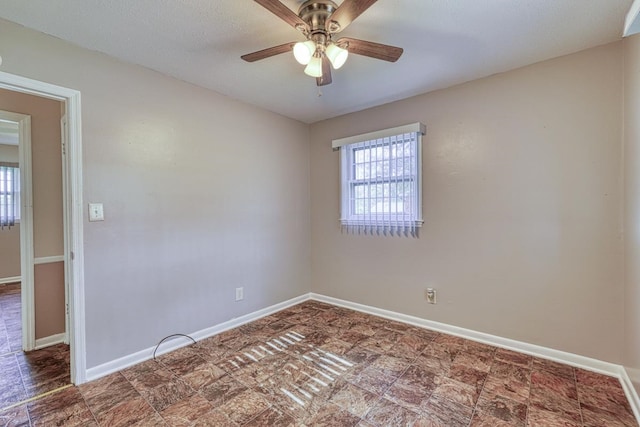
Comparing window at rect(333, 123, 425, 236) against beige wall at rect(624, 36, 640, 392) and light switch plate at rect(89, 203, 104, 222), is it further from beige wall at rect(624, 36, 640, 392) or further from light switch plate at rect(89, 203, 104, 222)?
light switch plate at rect(89, 203, 104, 222)

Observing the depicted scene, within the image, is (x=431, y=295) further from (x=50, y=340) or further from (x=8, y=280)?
(x=8, y=280)

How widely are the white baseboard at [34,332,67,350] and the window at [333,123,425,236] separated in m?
2.96

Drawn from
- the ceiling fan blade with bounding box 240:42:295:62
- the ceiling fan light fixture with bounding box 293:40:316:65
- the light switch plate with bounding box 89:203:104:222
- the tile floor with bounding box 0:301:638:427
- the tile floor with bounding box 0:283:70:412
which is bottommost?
the tile floor with bounding box 0:283:70:412

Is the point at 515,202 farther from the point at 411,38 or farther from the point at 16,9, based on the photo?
the point at 16,9

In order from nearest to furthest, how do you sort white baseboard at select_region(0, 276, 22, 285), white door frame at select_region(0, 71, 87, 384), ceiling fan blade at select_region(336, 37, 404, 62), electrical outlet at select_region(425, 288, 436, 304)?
ceiling fan blade at select_region(336, 37, 404, 62)
white door frame at select_region(0, 71, 87, 384)
electrical outlet at select_region(425, 288, 436, 304)
white baseboard at select_region(0, 276, 22, 285)

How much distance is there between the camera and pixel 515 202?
2.33m

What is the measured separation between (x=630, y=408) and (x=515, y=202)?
142 cm

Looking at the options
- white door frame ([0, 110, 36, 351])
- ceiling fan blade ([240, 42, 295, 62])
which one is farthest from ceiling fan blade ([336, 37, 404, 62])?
white door frame ([0, 110, 36, 351])

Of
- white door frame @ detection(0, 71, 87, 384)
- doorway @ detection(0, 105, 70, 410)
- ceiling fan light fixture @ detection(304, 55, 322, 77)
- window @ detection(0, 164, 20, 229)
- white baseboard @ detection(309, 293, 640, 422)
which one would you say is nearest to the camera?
ceiling fan light fixture @ detection(304, 55, 322, 77)

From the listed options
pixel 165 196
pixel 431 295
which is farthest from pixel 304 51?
pixel 431 295

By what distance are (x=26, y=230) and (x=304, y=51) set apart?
2851mm

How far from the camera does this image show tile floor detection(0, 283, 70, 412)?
1851 mm

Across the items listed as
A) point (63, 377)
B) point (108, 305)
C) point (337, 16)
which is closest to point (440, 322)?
point (337, 16)

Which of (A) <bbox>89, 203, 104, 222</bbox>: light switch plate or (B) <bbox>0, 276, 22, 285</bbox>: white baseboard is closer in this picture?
(A) <bbox>89, 203, 104, 222</bbox>: light switch plate
